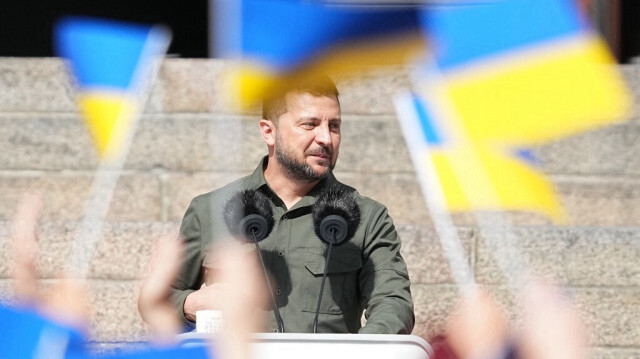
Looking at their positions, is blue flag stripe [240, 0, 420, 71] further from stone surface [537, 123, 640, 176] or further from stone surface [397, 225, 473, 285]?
stone surface [537, 123, 640, 176]

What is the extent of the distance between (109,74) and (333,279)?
823 millimetres

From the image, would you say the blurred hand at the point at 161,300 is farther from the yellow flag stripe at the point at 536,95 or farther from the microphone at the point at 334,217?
the yellow flag stripe at the point at 536,95

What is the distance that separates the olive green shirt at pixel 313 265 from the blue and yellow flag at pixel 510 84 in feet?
2.31

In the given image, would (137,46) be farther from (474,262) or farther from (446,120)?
(474,262)

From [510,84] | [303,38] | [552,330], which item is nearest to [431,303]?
[510,84]

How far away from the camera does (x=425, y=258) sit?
217 inches

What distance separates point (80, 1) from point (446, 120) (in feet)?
20.1

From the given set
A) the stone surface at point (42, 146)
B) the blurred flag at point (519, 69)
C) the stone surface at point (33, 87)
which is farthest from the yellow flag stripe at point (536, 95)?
the stone surface at point (33, 87)

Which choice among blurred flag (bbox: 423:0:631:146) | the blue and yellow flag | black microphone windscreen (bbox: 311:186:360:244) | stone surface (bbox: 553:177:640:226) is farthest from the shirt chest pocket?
stone surface (bbox: 553:177:640:226)

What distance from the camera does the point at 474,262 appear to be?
555 cm

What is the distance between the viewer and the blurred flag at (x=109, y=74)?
12.0 ft

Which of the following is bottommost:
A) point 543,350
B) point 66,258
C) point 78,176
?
point 543,350

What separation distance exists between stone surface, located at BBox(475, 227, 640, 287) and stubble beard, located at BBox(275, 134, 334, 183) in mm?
1657

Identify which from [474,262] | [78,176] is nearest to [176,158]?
[78,176]
